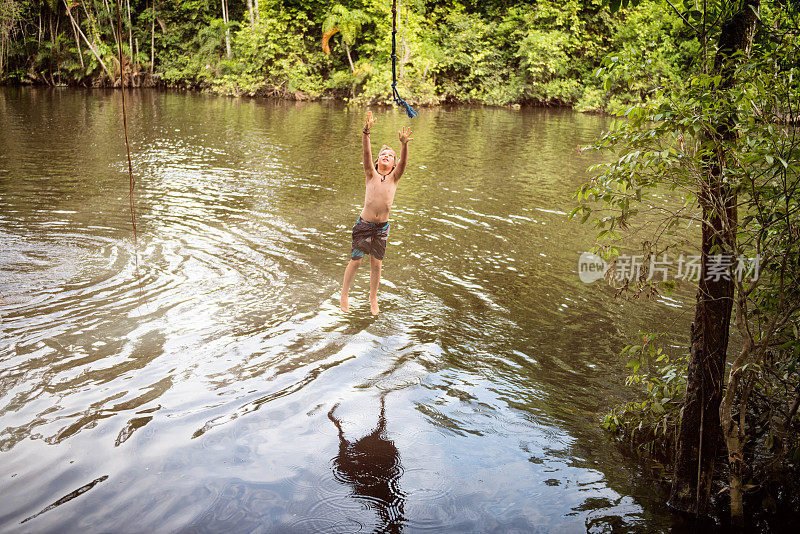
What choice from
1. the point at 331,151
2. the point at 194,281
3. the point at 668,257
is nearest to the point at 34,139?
the point at 331,151

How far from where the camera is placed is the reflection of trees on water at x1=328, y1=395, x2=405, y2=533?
13.4ft

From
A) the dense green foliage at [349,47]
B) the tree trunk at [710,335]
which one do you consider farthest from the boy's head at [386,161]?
the dense green foliage at [349,47]

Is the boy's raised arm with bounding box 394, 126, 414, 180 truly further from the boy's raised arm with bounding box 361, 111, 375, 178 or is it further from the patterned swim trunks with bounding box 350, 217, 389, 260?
the patterned swim trunks with bounding box 350, 217, 389, 260

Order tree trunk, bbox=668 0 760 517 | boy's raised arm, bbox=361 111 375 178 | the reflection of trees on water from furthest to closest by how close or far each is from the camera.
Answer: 1. boy's raised arm, bbox=361 111 375 178
2. the reflection of trees on water
3. tree trunk, bbox=668 0 760 517

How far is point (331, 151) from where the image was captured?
20.0m

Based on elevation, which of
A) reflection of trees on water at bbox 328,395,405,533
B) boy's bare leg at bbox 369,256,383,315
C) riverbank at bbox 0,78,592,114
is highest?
riverbank at bbox 0,78,592,114

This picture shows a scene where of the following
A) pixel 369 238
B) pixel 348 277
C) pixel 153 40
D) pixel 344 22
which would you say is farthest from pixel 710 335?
pixel 153 40

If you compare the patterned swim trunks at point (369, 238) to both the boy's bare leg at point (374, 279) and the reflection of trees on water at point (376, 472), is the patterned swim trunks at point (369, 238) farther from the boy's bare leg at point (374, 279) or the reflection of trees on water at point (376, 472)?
the reflection of trees on water at point (376, 472)

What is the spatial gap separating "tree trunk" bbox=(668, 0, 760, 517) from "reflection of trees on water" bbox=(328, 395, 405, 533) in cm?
194

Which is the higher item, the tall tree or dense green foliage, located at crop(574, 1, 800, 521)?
the tall tree

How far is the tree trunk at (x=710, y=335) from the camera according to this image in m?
3.81

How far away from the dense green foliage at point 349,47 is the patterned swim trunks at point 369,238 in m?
27.4

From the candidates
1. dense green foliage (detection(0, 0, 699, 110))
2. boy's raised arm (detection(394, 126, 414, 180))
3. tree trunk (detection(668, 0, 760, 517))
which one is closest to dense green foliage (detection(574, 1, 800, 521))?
tree trunk (detection(668, 0, 760, 517))

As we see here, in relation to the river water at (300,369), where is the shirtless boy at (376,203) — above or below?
above
